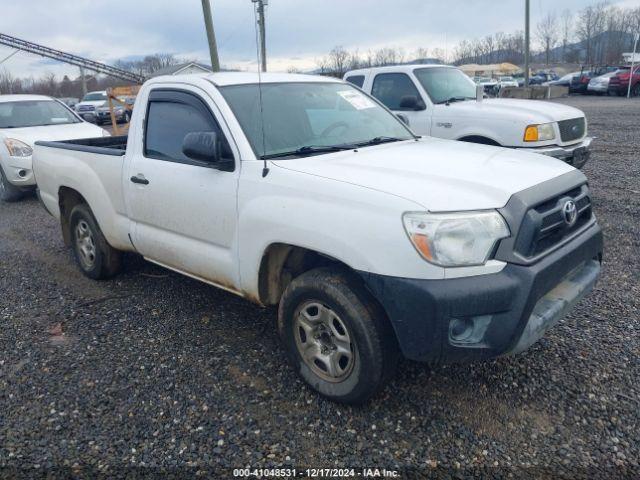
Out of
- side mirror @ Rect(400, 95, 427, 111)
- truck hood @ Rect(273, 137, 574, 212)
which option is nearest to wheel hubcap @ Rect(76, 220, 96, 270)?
truck hood @ Rect(273, 137, 574, 212)

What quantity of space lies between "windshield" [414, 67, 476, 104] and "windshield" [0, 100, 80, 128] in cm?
→ 652

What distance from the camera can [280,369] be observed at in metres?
3.42

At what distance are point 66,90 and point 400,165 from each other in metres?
63.7

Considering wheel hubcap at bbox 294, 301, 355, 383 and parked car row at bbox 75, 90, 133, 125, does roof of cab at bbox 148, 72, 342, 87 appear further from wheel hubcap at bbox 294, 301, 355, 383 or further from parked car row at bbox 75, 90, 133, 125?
parked car row at bbox 75, 90, 133, 125

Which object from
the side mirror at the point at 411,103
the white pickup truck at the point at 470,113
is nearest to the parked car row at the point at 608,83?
the white pickup truck at the point at 470,113

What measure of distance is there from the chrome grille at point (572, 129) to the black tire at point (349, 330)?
5.08 metres

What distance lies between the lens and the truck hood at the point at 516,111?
6.60 metres

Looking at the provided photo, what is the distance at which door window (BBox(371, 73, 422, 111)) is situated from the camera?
7.83m

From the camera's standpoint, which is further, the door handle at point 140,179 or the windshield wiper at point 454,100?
the windshield wiper at point 454,100

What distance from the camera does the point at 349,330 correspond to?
9.14ft

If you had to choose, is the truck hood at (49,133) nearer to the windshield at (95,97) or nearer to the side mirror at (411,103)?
the side mirror at (411,103)

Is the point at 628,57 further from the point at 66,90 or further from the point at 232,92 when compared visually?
the point at 66,90

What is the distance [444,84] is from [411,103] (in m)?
0.84

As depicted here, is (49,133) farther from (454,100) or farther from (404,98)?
(454,100)
